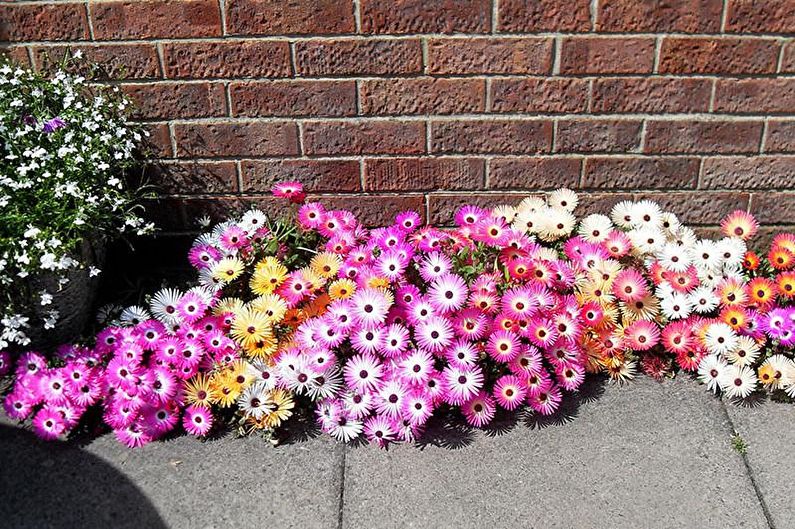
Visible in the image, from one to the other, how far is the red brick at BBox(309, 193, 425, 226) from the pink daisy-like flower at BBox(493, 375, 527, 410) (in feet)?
2.90

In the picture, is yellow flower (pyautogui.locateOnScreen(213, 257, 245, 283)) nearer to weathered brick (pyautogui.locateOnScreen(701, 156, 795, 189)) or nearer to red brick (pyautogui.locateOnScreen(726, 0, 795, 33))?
weathered brick (pyautogui.locateOnScreen(701, 156, 795, 189))

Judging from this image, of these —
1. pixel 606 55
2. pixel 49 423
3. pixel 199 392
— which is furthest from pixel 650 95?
pixel 49 423

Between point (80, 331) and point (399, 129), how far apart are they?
54.8 inches

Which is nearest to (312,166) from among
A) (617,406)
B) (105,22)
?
(105,22)

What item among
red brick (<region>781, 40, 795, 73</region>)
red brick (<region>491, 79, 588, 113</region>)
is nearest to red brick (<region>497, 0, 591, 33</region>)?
red brick (<region>491, 79, 588, 113</region>)

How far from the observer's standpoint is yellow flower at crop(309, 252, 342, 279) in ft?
9.53

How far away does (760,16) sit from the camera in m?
2.91

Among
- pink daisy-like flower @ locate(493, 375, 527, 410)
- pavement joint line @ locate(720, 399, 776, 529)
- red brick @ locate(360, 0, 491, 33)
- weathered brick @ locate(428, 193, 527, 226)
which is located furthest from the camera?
weathered brick @ locate(428, 193, 527, 226)

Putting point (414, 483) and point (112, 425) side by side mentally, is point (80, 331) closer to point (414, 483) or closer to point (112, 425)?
point (112, 425)

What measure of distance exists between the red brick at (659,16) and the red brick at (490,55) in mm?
229

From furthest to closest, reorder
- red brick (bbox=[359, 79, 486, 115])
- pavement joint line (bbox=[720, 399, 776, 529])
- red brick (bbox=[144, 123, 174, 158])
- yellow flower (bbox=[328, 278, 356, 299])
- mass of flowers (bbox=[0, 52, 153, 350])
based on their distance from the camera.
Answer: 1. red brick (bbox=[144, 123, 174, 158])
2. red brick (bbox=[359, 79, 486, 115])
3. yellow flower (bbox=[328, 278, 356, 299])
4. mass of flowers (bbox=[0, 52, 153, 350])
5. pavement joint line (bbox=[720, 399, 776, 529])

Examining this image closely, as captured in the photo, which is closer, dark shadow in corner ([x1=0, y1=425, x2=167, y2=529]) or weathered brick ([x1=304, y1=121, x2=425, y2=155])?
dark shadow in corner ([x1=0, y1=425, x2=167, y2=529])

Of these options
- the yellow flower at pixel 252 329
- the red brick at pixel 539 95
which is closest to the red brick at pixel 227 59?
the red brick at pixel 539 95

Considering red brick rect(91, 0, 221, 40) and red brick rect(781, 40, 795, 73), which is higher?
red brick rect(91, 0, 221, 40)
